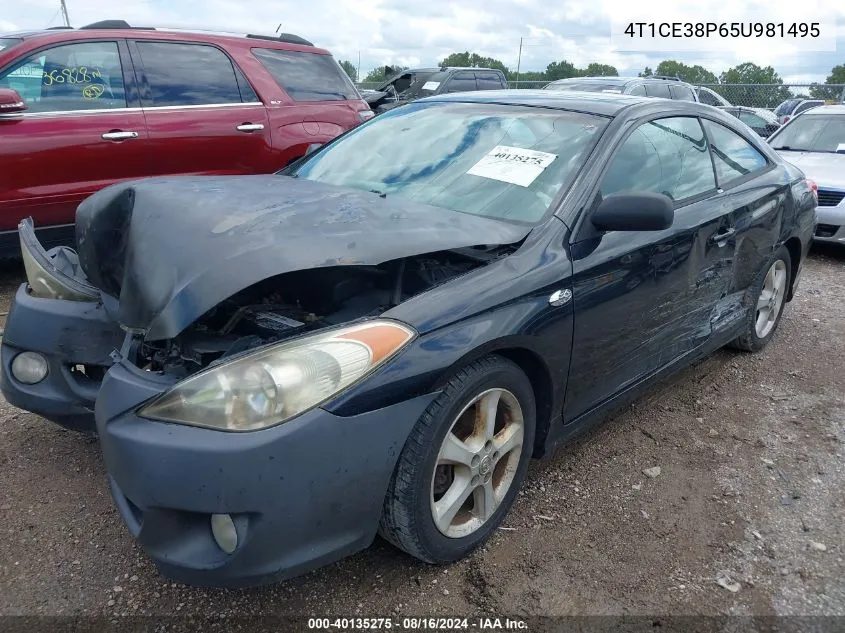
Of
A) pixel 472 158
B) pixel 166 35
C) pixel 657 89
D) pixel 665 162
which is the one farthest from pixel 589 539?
pixel 657 89

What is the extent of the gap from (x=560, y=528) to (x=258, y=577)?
1.20 meters

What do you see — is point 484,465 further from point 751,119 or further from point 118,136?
point 751,119

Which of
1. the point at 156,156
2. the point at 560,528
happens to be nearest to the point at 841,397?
the point at 560,528

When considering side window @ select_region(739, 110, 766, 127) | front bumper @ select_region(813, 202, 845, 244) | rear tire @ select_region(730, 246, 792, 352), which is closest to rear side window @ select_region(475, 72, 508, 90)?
side window @ select_region(739, 110, 766, 127)

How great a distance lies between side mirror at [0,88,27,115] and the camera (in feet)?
14.2

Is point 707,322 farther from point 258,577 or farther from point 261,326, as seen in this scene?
point 258,577

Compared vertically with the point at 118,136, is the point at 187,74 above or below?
above

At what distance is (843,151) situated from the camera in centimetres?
753

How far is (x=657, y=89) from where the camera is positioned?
12.7 meters

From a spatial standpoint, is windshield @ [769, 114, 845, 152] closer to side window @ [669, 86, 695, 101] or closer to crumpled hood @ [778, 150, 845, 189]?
crumpled hood @ [778, 150, 845, 189]

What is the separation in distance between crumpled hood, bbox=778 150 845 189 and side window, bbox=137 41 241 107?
5470 millimetres

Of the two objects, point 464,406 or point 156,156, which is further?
point 156,156

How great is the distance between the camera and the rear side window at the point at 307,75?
5867mm

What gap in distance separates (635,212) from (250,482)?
162 cm
